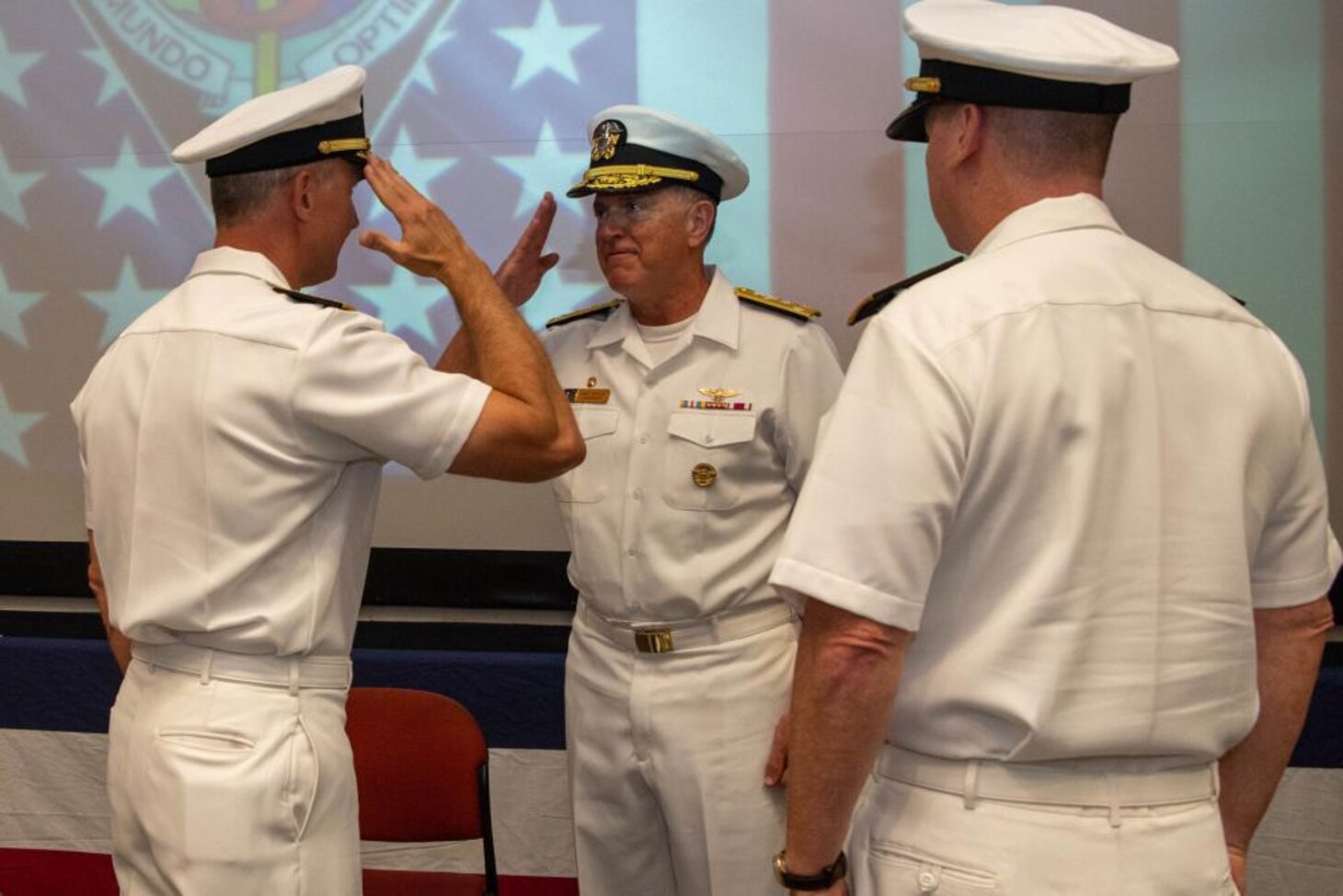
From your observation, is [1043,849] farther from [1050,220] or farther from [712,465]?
[712,465]

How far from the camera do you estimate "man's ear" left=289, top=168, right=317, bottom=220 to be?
1.90 metres

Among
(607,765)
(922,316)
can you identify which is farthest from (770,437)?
(922,316)

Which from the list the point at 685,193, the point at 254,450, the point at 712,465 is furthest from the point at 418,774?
the point at 685,193

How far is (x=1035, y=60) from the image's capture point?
137cm

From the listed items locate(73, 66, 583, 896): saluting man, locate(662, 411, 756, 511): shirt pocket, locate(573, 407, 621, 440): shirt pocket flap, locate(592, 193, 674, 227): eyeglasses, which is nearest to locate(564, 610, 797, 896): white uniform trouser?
locate(662, 411, 756, 511): shirt pocket

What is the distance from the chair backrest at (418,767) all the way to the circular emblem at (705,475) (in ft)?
2.13

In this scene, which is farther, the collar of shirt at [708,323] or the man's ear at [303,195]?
the collar of shirt at [708,323]

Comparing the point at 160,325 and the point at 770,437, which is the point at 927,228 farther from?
the point at 160,325

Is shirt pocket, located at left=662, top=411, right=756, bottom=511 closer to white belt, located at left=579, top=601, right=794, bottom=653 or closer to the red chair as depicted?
white belt, located at left=579, top=601, right=794, bottom=653

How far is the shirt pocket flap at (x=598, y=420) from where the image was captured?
2447mm

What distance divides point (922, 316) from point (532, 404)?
0.63 meters

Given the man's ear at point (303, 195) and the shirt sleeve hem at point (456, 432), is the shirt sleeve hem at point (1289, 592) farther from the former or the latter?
the man's ear at point (303, 195)

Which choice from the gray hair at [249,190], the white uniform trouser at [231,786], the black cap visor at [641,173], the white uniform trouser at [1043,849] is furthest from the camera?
the black cap visor at [641,173]

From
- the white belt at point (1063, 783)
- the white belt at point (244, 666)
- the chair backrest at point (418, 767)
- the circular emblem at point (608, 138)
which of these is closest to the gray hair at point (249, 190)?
the white belt at point (244, 666)
